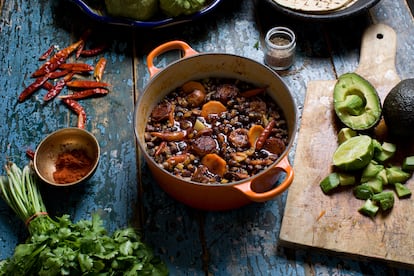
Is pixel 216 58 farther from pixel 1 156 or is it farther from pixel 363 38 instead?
pixel 1 156

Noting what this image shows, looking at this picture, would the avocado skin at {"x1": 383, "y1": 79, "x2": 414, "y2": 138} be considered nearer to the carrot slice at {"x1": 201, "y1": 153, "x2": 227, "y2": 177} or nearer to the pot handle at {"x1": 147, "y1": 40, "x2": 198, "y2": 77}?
the carrot slice at {"x1": 201, "y1": 153, "x2": 227, "y2": 177}

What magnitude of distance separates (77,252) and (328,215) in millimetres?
706

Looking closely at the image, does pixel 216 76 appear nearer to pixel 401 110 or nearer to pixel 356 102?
pixel 356 102

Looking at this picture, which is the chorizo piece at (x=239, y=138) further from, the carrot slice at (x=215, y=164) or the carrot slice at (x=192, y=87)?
the carrot slice at (x=192, y=87)

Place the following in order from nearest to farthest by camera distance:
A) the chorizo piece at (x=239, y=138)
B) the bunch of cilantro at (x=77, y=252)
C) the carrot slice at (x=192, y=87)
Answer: the bunch of cilantro at (x=77, y=252)
the chorizo piece at (x=239, y=138)
the carrot slice at (x=192, y=87)

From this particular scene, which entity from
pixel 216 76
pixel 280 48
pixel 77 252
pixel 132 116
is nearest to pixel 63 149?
pixel 132 116

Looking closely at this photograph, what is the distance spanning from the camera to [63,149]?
162cm

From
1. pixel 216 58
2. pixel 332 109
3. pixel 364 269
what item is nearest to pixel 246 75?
pixel 216 58

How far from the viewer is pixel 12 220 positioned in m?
1.53

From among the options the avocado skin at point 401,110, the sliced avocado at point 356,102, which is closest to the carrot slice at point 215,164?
the sliced avocado at point 356,102

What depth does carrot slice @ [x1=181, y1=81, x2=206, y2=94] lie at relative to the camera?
1.66 m

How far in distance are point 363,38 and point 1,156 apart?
1.33m

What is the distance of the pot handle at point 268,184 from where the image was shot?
1.28 meters

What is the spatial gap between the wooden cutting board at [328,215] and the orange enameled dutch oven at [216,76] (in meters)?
0.08
